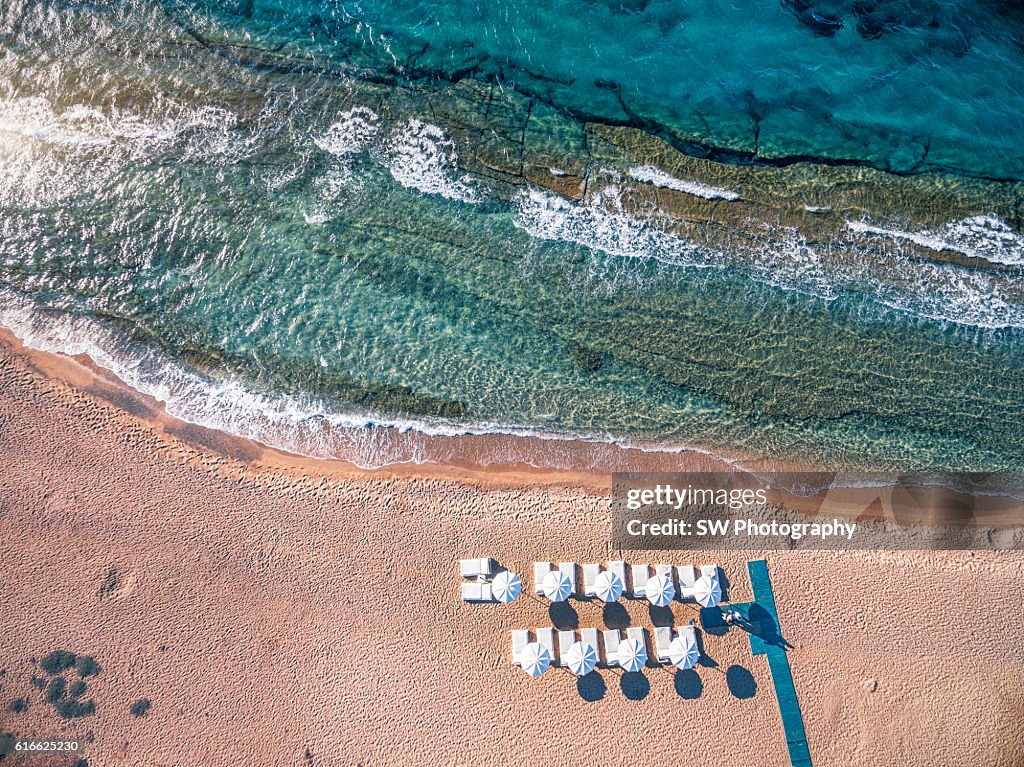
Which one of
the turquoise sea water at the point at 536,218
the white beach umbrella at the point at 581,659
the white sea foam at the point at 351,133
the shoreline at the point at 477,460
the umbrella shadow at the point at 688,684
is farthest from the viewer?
the white sea foam at the point at 351,133

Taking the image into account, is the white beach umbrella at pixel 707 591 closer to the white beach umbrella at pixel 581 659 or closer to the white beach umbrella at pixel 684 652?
the white beach umbrella at pixel 684 652

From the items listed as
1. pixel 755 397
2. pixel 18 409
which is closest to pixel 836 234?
pixel 755 397

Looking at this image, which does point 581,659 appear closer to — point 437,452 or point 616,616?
point 616,616

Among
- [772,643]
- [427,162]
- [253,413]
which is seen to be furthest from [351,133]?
[772,643]

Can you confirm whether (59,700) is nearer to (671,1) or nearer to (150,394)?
(150,394)

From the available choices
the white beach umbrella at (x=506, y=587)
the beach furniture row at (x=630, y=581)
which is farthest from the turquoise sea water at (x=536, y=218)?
the white beach umbrella at (x=506, y=587)

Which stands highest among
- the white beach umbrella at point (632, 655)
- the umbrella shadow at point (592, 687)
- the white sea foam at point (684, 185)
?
the white sea foam at point (684, 185)
